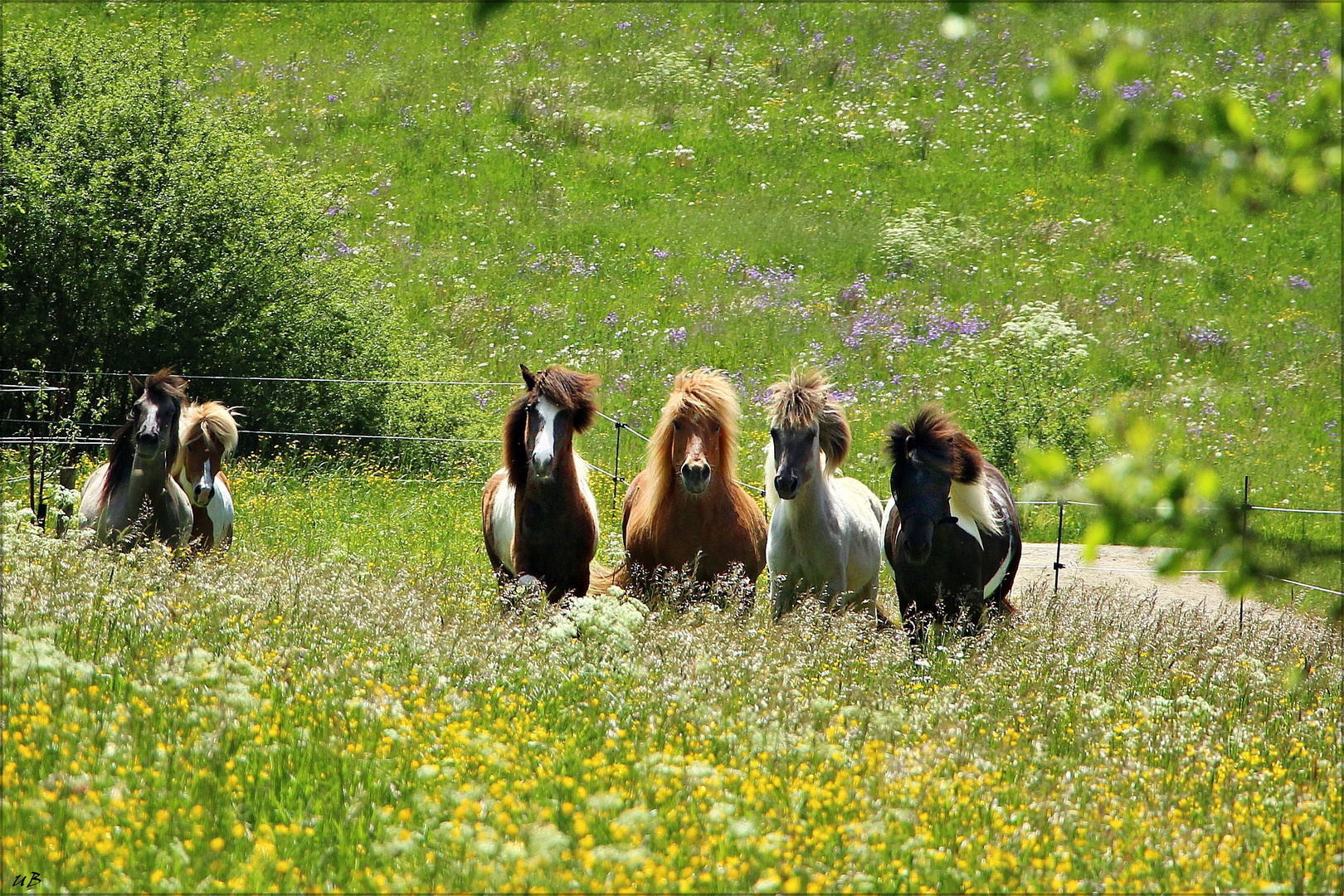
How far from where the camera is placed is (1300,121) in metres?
26.1

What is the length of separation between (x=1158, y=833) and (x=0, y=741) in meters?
3.87

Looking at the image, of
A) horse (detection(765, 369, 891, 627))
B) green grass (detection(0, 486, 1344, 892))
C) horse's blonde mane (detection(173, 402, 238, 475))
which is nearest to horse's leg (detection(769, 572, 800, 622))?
horse (detection(765, 369, 891, 627))

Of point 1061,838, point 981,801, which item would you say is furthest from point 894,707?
point 1061,838

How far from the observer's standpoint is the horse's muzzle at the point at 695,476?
6855 mm

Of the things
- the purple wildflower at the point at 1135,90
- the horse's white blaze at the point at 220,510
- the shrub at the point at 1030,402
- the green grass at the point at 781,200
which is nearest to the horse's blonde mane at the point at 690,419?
the horse's white blaze at the point at 220,510

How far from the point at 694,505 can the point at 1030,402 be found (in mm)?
9210

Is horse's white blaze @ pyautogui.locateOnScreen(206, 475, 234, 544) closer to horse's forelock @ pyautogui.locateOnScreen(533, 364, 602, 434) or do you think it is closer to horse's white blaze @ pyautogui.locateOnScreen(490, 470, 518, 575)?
horse's white blaze @ pyautogui.locateOnScreen(490, 470, 518, 575)

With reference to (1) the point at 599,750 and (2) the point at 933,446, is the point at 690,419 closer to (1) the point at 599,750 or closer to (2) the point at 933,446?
(2) the point at 933,446

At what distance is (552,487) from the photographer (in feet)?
23.6

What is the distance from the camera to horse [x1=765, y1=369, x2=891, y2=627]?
6754 mm

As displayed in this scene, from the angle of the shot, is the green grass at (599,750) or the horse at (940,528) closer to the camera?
the green grass at (599,750)

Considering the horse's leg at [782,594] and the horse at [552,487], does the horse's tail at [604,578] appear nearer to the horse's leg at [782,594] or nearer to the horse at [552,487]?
the horse at [552,487]

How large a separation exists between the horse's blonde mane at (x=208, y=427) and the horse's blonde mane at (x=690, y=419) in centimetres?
323

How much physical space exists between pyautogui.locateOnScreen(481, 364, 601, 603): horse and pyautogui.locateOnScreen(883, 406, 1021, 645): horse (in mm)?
1978
